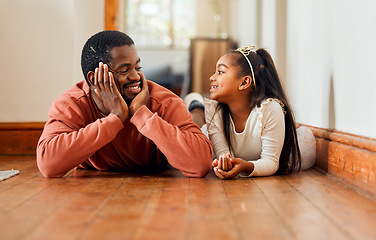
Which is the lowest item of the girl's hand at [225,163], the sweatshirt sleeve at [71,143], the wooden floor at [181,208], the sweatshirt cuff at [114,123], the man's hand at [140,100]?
the wooden floor at [181,208]

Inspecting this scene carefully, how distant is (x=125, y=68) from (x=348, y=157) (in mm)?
856

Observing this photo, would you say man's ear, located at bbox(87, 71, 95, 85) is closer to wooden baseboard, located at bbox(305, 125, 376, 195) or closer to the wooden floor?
the wooden floor

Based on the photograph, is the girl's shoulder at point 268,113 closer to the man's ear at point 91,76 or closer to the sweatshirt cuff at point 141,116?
the sweatshirt cuff at point 141,116

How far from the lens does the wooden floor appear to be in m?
0.81

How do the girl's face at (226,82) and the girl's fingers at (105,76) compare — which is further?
the girl's face at (226,82)

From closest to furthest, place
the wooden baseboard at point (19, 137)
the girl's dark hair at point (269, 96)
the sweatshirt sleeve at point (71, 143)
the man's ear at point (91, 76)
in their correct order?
the sweatshirt sleeve at point (71, 143) < the man's ear at point (91, 76) < the girl's dark hair at point (269, 96) < the wooden baseboard at point (19, 137)

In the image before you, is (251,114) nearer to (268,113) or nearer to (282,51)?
(268,113)

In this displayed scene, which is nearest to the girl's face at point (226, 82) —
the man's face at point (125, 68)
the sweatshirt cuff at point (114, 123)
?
the man's face at point (125, 68)

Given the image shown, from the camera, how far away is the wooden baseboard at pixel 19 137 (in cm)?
237

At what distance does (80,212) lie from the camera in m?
0.96

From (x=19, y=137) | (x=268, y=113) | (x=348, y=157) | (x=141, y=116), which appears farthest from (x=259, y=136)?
(x=19, y=137)

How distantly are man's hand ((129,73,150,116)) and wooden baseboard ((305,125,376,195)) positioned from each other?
2.45ft

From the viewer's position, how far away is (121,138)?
156cm

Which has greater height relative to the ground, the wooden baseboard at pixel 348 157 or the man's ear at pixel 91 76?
the man's ear at pixel 91 76
